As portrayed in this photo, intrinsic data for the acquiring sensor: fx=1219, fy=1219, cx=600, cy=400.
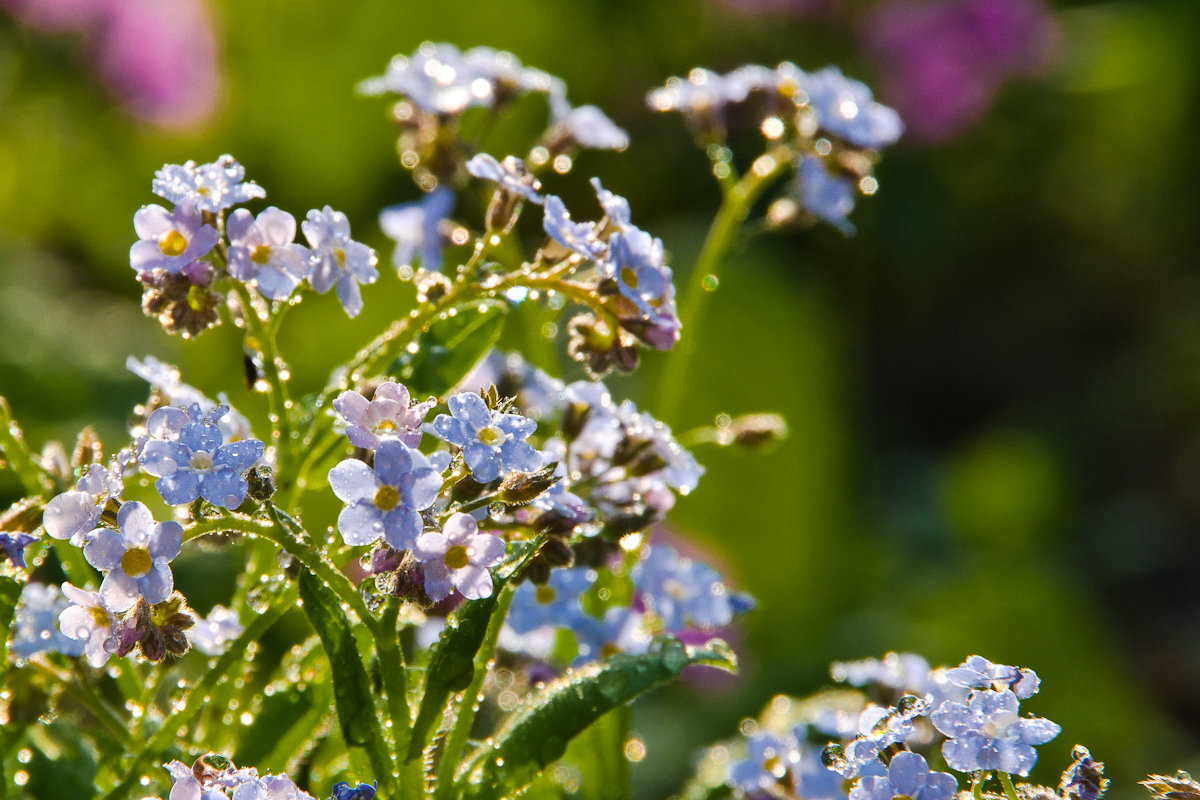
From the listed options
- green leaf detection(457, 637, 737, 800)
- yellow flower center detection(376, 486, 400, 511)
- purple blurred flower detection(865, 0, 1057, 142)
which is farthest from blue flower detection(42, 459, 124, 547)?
purple blurred flower detection(865, 0, 1057, 142)

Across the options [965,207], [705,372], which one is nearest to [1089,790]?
[705,372]

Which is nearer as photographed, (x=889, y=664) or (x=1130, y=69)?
(x=889, y=664)

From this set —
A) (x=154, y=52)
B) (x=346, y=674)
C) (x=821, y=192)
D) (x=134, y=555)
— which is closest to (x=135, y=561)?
(x=134, y=555)

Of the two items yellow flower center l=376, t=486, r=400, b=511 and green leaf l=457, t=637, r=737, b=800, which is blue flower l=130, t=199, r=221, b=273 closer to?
A: yellow flower center l=376, t=486, r=400, b=511

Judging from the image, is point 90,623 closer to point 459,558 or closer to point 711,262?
point 459,558

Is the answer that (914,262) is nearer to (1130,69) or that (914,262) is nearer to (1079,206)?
(1079,206)

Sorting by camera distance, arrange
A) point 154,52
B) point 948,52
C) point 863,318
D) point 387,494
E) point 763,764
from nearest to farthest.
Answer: point 387,494 → point 763,764 → point 154,52 → point 948,52 → point 863,318
